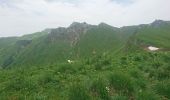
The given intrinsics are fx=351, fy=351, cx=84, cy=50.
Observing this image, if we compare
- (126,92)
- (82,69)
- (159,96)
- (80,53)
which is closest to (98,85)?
(126,92)

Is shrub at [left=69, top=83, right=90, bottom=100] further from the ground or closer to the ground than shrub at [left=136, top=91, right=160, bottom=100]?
further from the ground

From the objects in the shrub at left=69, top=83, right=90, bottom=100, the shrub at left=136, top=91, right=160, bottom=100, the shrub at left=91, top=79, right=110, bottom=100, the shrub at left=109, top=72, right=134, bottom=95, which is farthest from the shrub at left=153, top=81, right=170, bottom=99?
the shrub at left=69, top=83, right=90, bottom=100

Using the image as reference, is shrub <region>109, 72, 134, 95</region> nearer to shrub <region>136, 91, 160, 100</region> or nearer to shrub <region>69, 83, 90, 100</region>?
shrub <region>136, 91, 160, 100</region>

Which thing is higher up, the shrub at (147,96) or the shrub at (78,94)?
the shrub at (78,94)

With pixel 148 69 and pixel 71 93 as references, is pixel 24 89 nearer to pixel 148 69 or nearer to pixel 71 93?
pixel 71 93

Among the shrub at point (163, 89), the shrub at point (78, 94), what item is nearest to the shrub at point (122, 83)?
the shrub at point (163, 89)

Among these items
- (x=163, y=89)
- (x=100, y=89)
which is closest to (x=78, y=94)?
(x=100, y=89)

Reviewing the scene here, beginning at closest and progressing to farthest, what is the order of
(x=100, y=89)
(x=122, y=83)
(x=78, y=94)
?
(x=78, y=94), (x=100, y=89), (x=122, y=83)

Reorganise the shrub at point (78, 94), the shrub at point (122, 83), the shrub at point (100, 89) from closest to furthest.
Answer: the shrub at point (78, 94) < the shrub at point (100, 89) < the shrub at point (122, 83)

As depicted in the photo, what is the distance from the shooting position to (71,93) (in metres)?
10.6

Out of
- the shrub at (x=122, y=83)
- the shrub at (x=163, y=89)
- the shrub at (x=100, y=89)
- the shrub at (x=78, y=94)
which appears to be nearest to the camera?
the shrub at (x=78, y=94)

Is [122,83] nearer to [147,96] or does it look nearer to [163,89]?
[163,89]

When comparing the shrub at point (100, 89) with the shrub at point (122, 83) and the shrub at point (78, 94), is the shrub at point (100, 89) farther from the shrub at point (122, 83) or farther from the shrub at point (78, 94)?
the shrub at point (78, 94)

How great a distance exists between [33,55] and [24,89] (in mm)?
180126
